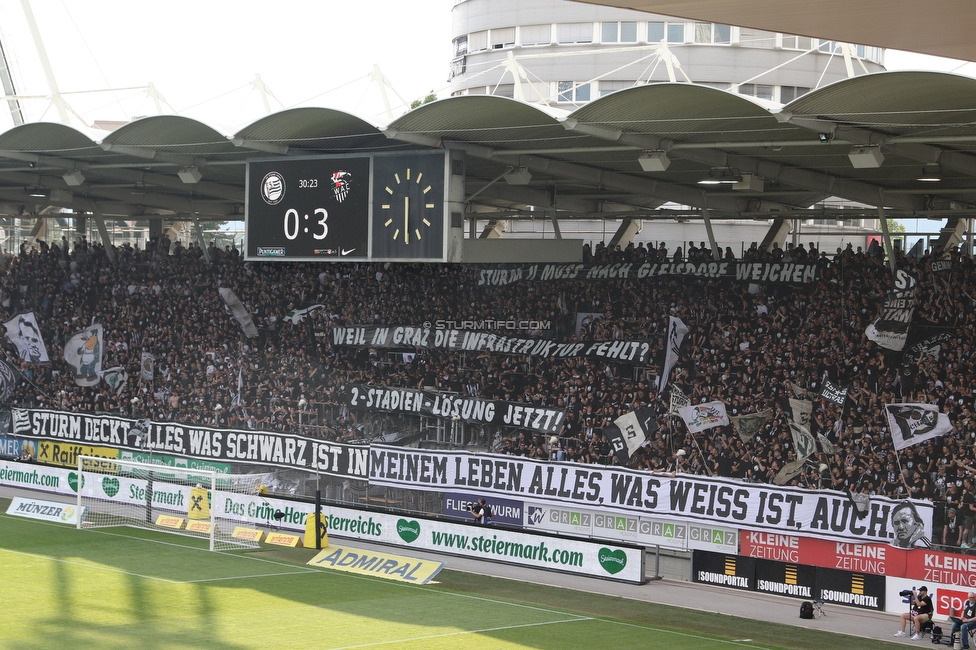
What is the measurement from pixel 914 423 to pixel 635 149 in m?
7.26

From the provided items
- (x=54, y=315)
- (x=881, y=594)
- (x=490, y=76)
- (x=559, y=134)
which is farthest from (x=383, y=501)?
(x=490, y=76)

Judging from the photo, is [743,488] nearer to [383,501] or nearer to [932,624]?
[932,624]

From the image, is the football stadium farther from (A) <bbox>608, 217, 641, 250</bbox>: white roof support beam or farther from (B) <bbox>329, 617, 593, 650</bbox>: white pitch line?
(A) <bbox>608, 217, 641, 250</bbox>: white roof support beam

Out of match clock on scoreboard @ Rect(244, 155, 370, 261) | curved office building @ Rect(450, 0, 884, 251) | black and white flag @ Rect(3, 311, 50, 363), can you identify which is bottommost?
black and white flag @ Rect(3, 311, 50, 363)

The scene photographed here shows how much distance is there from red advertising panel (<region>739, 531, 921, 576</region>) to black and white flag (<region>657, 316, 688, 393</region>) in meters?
4.58

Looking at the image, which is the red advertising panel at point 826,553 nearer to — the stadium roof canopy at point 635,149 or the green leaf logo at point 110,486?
the stadium roof canopy at point 635,149

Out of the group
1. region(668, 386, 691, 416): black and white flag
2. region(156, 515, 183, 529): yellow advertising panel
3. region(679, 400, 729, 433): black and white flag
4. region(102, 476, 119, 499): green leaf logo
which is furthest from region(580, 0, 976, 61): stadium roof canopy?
region(102, 476, 119, 499): green leaf logo

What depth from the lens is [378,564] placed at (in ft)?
71.0

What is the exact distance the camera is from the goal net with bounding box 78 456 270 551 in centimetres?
2450

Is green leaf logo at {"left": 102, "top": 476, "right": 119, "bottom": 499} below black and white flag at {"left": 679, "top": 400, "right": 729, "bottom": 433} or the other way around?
below

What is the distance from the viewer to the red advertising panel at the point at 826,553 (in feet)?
61.7

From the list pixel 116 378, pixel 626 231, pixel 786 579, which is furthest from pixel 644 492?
pixel 116 378

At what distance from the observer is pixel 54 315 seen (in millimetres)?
34656

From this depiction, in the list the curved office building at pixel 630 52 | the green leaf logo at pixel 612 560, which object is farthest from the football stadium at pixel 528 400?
the curved office building at pixel 630 52
